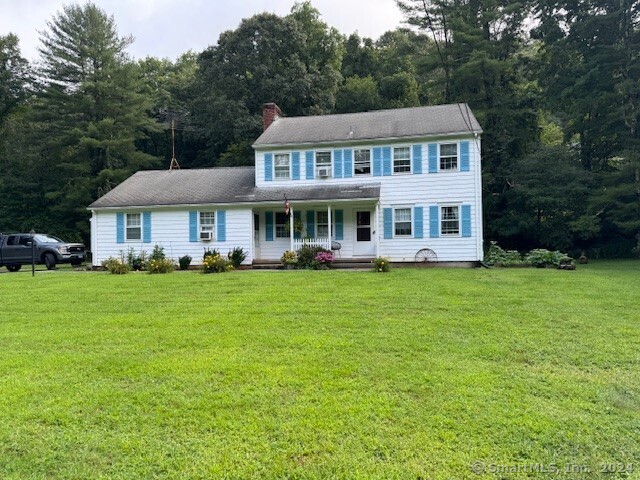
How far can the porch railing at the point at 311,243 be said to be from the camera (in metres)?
17.7

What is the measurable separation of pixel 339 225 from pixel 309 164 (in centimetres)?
301

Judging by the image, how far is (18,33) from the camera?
33031mm

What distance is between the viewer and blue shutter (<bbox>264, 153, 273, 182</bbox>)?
19156 mm

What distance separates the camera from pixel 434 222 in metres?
17.2

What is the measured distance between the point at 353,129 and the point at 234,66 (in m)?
17.9

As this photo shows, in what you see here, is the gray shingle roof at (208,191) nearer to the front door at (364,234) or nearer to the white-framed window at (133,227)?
the white-framed window at (133,227)

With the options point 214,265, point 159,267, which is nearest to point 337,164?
point 214,265

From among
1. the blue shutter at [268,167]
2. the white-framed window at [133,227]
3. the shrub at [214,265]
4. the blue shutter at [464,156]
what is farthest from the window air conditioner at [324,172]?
the white-framed window at [133,227]

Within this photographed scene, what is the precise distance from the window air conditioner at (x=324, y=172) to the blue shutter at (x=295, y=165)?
3.28 ft

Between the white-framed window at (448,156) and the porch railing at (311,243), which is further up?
the white-framed window at (448,156)

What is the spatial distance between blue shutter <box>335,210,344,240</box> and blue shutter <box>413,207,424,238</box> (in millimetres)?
2992

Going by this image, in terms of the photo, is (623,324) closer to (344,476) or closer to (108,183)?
(344,476)

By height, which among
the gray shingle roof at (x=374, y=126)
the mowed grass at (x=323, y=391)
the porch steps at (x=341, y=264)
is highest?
the gray shingle roof at (x=374, y=126)

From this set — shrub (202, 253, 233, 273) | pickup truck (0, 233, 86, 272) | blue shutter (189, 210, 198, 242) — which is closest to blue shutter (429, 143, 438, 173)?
shrub (202, 253, 233, 273)
